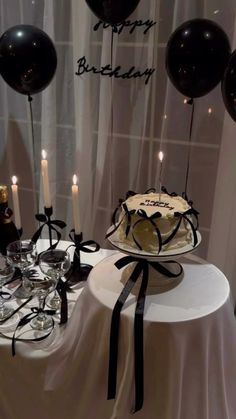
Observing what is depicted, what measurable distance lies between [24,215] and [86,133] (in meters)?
A: 0.70

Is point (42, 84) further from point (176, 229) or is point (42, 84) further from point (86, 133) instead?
point (176, 229)

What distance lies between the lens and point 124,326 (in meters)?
0.91

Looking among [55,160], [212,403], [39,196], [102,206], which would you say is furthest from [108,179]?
[212,403]

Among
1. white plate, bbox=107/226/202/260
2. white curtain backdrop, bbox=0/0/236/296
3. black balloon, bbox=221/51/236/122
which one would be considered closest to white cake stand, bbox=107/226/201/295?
white plate, bbox=107/226/202/260

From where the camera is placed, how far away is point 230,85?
116cm

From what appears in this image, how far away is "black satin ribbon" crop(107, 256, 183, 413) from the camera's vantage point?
89 cm

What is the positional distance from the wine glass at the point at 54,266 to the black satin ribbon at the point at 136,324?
0.75 ft

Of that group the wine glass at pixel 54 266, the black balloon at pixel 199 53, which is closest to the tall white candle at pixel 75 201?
the wine glass at pixel 54 266

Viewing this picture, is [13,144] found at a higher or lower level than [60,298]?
higher

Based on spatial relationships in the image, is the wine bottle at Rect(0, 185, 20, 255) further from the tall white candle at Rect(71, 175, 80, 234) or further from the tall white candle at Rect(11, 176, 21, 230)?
the tall white candle at Rect(71, 175, 80, 234)

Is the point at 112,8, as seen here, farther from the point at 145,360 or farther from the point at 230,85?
the point at 145,360

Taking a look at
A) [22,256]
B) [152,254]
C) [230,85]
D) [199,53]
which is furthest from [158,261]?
[199,53]

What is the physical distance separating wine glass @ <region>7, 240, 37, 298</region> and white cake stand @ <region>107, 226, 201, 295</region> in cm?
33

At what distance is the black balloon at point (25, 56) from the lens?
142cm
